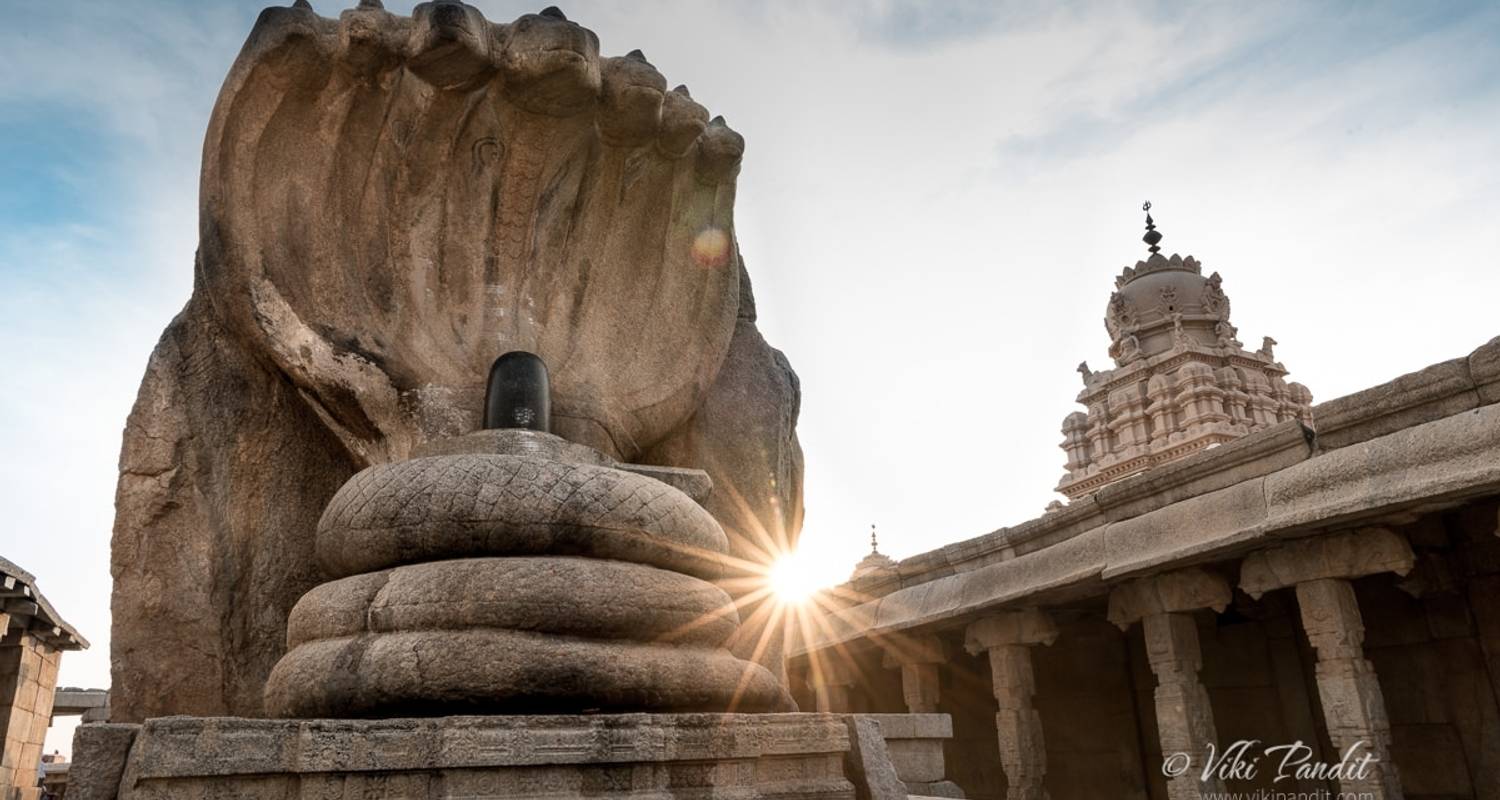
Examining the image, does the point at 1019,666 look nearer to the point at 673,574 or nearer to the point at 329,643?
the point at 673,574

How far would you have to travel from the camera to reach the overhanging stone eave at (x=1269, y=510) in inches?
197

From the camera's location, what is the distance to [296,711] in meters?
2.98

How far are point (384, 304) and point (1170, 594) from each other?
212 inches

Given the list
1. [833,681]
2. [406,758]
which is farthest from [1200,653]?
[406,758]

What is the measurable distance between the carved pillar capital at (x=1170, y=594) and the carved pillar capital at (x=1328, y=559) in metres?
0.35

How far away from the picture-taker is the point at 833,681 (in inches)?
442

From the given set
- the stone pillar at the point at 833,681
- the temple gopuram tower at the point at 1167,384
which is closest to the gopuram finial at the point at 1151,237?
the temple gopuram tower at the point at 1167,384

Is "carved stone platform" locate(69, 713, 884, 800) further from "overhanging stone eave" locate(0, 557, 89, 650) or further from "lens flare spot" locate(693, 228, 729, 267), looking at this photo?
"overhanging stone eave" locate(0, 557, 89, 650)

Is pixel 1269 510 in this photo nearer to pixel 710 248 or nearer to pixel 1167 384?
pixel 710 248

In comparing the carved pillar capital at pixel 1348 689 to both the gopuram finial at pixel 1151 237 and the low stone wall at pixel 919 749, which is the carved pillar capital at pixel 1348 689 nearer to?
the low stone wall at pixel 919 749

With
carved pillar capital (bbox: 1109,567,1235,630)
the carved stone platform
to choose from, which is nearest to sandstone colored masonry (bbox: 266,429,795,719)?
the carved stone platform

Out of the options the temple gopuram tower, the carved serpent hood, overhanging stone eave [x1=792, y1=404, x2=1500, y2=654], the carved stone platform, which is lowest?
the carved stone platform

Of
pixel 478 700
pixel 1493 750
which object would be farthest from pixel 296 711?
Result: pixel 1493 750

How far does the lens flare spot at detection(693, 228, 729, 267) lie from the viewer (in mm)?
5062
